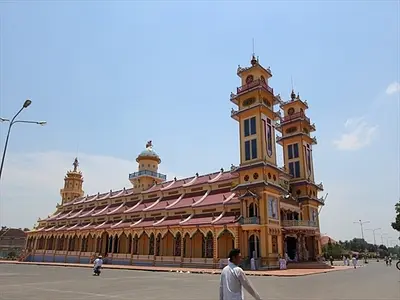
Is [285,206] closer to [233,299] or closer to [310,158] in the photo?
[310,158]

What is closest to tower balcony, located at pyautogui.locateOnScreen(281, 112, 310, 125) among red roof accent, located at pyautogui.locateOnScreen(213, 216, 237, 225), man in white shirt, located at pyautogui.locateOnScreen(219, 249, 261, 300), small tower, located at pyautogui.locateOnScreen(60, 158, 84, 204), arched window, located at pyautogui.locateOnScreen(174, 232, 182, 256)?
red roof accent, located at pyautogui.locateOnScreen(213, 216, 237, 225)

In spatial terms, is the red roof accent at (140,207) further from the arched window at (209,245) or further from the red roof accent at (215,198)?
the arched window at (209,245)

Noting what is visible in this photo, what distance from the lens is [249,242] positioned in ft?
105

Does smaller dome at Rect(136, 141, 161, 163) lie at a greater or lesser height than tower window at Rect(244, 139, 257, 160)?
greater

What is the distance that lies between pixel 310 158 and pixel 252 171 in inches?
548

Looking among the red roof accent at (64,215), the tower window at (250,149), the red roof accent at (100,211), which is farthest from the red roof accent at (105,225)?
the tower window at (250,149)

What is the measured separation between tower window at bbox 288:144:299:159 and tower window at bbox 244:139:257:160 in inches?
402

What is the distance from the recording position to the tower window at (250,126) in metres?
35.9

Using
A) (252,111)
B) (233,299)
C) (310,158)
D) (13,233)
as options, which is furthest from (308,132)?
(13,233)

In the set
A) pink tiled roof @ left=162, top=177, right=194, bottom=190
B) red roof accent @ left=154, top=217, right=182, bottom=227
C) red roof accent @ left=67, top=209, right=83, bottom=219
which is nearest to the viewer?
red roof accent @ left=154, top=217, right=182, bottom=227

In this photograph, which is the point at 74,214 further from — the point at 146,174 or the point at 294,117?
the point at 294,117

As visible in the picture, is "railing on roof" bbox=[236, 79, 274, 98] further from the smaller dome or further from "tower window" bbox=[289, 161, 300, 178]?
the smaller dome

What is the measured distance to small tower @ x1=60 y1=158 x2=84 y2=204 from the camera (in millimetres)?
69688

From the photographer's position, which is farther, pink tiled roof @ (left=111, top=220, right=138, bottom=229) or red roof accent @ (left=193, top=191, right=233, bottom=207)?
pink tiled roof @ (left=111, top=220, right=138, bottom=229)
